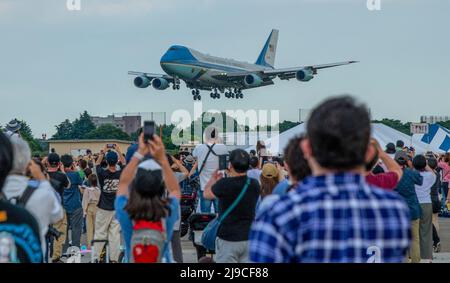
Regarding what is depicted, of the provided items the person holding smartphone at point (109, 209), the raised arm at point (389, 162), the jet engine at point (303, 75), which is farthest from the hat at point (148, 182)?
the jet engine at point (303, 75)

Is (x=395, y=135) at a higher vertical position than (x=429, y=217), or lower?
higher

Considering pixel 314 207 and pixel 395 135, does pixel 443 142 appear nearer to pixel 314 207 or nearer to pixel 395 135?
pixel 395 135

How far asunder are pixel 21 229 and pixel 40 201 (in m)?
0.83

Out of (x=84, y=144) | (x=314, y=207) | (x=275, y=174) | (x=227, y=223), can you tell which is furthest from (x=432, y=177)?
(x=84, y=144)

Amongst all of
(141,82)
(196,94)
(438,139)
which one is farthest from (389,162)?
(196,94)

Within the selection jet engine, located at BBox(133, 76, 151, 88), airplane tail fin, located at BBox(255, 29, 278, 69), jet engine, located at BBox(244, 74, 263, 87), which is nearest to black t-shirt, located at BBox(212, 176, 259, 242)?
jet engine, located at BBox(133, 76, 151, 88)

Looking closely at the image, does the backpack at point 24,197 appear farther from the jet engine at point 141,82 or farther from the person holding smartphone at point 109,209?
the jet engine at point 141,82

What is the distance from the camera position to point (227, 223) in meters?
7.39

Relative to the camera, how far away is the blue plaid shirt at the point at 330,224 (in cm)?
292

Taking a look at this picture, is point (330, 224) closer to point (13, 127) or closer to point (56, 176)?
point (56, 176)

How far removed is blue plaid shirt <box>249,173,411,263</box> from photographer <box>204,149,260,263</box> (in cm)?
417

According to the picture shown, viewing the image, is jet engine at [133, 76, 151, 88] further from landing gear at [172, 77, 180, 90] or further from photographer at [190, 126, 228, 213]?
photographer at [190, 126, 228, 213]

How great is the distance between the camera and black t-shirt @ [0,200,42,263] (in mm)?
3566
